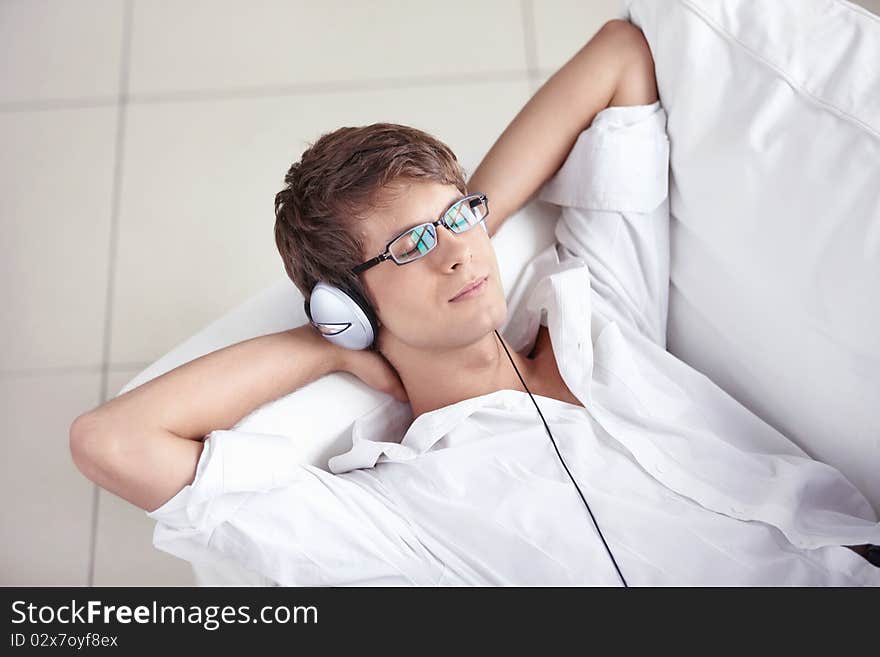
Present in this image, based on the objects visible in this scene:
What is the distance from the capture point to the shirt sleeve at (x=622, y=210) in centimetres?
153

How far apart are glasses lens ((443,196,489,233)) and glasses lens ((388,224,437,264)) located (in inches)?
1.4

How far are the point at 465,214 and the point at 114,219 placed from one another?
131cm

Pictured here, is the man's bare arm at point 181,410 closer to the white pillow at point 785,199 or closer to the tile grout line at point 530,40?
the white pillow at point 785,199

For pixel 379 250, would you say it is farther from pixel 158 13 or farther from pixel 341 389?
pixel 158 13

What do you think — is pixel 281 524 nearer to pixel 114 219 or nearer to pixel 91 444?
pixel 91 444

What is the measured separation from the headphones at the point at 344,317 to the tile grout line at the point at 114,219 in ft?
3.05

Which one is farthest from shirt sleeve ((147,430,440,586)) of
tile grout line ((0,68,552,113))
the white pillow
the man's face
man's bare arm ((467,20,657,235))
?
tile grout line ((0,68,552,113))

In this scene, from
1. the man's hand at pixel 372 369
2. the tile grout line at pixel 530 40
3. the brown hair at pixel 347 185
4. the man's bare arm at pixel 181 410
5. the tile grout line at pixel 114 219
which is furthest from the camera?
the tile grout line at pixel 530 40

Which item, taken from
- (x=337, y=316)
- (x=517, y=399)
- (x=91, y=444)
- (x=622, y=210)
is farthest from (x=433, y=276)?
(x=91, y=444)

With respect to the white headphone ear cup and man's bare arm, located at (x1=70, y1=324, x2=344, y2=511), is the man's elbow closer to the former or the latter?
man's bare arm, located at (x1=70, y1=324, x2=344, y2=511)

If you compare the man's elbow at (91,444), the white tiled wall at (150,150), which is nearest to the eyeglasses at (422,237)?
the man's elbow at (91,444)

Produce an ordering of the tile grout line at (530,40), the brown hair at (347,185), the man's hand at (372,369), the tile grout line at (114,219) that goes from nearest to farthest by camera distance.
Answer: the brown hair at (347,185), the man's hand at (372,369), the tile grout line at (114,219), the tile grout line at (530,40)

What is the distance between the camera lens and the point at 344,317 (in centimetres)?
140
